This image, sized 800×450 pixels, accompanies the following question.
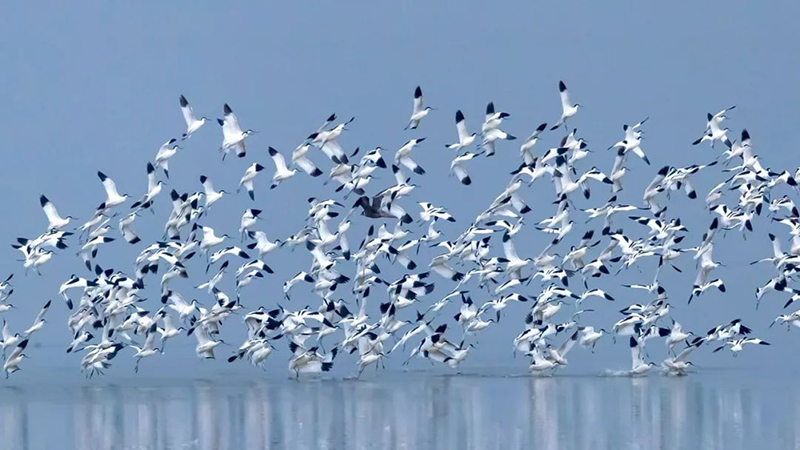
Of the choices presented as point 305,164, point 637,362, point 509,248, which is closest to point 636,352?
point 637,362

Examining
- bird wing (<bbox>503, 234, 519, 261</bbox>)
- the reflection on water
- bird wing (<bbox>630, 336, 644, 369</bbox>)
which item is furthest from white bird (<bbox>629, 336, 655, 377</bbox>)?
bird wing (<bbox>503, 234, 519, 261</bbox>)

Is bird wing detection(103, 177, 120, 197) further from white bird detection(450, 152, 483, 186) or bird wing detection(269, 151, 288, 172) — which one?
white bird detection(450, 152, 483, 186)

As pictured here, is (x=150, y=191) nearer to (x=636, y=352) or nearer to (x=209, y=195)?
(x=209, y=195)

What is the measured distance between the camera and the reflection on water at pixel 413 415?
857 inches

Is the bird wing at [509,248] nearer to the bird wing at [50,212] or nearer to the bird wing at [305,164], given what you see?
the bird wing at [305,164]

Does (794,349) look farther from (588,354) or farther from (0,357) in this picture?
(0,357)

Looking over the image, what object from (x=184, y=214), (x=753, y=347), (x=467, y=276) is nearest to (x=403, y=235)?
Answer: (x=467, y=276)

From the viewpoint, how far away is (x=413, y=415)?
947 inches

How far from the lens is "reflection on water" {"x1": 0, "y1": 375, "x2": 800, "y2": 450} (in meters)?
21.8

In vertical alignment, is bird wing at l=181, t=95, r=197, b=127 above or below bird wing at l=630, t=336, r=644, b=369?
above

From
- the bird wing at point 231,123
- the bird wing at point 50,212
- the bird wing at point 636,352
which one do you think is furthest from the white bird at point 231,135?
the bird wing at point 636,352

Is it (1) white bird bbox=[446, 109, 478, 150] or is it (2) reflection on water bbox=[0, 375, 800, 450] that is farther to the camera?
(1) white bird bbox=[446, 109, 478, 150]

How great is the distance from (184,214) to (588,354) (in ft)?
27.9

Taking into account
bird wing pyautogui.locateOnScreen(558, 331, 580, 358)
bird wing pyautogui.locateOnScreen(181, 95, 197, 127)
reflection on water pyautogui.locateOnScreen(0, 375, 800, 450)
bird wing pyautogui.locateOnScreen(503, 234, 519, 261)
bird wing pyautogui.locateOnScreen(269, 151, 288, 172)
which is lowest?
reflection on water pyautogui.locateOnScreen(0, 375, 800, 450)
